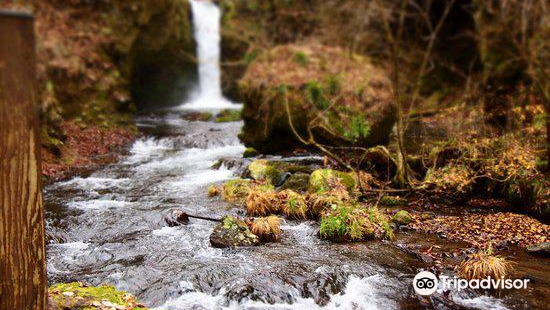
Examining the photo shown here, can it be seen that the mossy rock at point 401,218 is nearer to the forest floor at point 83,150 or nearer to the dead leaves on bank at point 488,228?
the dead leaves on bank at point 488,228

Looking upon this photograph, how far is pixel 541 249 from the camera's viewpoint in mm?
6461

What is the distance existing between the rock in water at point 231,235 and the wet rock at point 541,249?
4211mm

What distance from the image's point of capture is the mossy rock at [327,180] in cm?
928

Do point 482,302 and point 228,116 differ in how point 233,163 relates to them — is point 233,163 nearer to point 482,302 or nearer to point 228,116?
point 228,116

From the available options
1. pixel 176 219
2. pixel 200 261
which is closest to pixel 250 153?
pixel 176 219

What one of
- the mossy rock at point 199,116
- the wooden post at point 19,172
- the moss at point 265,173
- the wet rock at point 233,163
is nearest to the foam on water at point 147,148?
the wet rock at point 233,163

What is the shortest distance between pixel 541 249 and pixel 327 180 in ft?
13.7

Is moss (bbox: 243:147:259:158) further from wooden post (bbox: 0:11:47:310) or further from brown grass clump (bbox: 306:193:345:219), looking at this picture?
wooden post (bbox: 0:11:47:310)

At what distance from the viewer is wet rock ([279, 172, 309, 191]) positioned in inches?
389

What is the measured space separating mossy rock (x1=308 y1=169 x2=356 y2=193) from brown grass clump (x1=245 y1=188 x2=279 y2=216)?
1.14 meters

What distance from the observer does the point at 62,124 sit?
1452 cm

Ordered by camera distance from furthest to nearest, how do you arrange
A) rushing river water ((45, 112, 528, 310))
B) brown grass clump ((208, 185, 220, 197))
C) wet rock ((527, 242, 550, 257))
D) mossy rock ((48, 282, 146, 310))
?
brown grass clump ((208, 185, 220, 197))
wet rock ((527, 242, 550, 257))
rushing river water ((45, 112, 528, 310))
mossy rock ((48, 282, 146, 310))

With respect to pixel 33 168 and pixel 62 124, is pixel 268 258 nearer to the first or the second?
pixel 33 168

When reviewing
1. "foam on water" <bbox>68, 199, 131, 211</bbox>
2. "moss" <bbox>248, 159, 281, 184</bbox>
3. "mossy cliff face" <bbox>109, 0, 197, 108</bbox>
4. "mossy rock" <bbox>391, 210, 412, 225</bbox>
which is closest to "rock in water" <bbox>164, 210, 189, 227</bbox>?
"foam on water" <bbox>68, 199, 131, 211</bbox>
